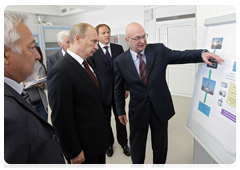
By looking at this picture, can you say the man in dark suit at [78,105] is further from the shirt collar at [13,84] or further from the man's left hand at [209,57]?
the man's left hand at [209,57]

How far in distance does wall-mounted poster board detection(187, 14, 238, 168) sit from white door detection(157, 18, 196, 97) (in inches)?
136

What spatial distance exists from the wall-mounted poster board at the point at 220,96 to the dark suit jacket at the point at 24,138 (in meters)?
1.19

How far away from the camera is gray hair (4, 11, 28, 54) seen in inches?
30.7

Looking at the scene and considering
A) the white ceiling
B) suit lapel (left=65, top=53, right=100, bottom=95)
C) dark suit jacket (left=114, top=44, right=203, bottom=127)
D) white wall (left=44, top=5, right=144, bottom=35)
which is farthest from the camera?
the white ceiling

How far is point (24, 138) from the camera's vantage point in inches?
29.2

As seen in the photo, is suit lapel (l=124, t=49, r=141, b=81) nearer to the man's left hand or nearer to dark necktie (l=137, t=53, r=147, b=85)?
dark necktie (l=137, t=53, r=147, b=85)

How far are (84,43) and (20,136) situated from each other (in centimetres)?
97

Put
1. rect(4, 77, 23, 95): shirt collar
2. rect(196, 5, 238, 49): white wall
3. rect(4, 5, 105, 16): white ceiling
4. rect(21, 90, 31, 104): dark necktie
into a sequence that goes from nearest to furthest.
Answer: rect(4, 77, 23, 95): shirt collar
rect(196, 5, 238, 49): white wall
rect(21, 90, 31, 104): dark necktie
rect(4, 5, 105, 16): white ceiling

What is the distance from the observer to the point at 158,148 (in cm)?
194

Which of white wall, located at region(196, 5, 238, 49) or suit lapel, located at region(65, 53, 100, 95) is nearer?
suit lapel, located at region(65, 53, 100, 95)

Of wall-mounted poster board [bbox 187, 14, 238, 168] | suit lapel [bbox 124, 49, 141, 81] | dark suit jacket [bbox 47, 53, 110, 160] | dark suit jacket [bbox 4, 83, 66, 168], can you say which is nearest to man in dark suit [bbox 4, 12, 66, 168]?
dark suit jacket [bbox 4, 83, 66, 168]

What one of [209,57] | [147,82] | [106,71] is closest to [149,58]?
[147,82]
